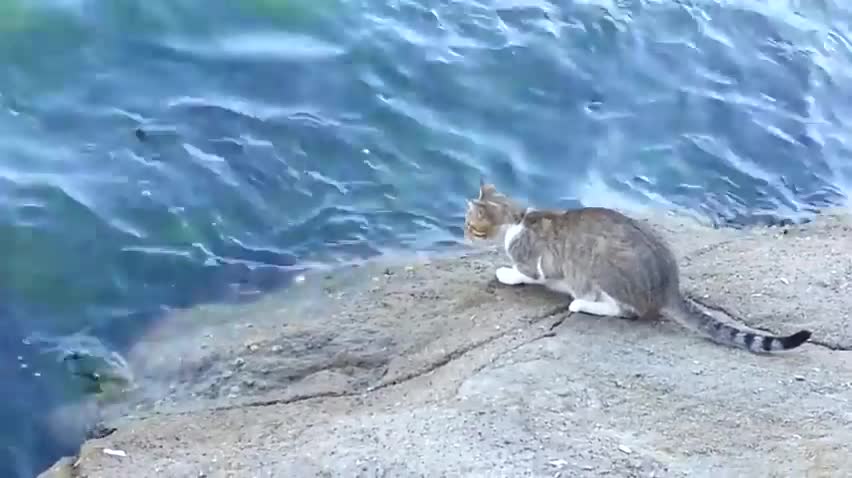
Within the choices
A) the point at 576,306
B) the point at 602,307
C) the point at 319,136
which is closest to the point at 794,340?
the point at 602,307

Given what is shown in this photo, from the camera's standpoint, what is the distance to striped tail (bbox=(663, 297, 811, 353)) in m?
6.67

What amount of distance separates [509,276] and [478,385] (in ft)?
5.32

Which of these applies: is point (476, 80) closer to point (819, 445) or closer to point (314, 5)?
point (314, 5)

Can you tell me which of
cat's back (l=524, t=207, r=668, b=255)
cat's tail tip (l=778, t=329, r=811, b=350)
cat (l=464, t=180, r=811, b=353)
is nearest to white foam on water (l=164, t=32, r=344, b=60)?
cat (l=464, t=180, r=811, b=353)

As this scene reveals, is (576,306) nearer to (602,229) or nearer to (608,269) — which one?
(608,269)

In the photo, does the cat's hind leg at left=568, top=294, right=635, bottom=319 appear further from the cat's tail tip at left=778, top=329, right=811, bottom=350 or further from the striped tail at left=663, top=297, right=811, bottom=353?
the cat's tail tip at left=778, top=329, right=811, bottom=350

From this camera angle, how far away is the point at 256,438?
6.05 m

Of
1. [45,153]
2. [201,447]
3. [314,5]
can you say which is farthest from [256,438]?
[314,5]

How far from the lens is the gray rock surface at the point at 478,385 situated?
5.68 m

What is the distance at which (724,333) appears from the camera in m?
6.86

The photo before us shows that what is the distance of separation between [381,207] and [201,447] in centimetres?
317

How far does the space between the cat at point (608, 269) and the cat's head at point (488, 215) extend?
0.10m

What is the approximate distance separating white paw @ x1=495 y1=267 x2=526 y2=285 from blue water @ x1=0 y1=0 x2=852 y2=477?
96 cm

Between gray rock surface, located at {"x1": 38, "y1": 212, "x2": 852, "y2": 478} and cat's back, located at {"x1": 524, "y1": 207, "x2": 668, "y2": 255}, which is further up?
cat's back, located at {"x1": 524, "y1": 207, "x2": 668, "y2": 255}
